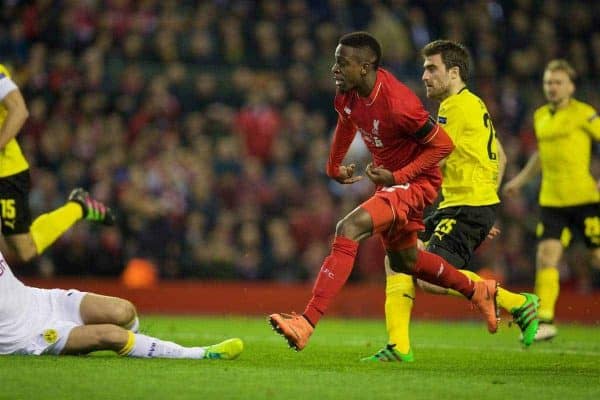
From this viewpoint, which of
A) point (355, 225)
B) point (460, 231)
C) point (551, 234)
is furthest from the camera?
point (551, 234)

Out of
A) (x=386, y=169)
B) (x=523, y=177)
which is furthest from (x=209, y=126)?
(x=386, y=169)

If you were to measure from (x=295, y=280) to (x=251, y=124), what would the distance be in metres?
2.68

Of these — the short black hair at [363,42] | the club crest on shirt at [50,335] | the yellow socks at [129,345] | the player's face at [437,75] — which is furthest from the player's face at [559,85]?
the club crest on shirt at [50,335]

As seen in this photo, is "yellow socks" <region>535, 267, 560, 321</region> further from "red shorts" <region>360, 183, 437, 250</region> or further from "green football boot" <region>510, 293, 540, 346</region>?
"red shorts" <region>360, 183, 437, 250</region>

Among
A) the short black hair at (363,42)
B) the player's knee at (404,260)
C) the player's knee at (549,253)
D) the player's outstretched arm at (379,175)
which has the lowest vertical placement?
the player's knee at (549,253)

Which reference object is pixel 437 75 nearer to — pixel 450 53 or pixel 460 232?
pixel 450 53

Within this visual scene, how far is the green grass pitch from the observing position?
5.70 meters

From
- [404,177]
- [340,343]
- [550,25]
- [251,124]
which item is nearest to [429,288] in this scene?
[404,177]

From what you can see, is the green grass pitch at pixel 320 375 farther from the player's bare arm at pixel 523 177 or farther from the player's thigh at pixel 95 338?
the player's bare arm at pixel 523 177

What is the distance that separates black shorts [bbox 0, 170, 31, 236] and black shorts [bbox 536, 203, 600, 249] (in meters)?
5.08

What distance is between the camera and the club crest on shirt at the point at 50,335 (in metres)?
6.91

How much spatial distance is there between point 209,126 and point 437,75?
866cm

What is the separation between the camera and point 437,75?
8375mm

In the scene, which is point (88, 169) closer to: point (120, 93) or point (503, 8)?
point (120, 93)
